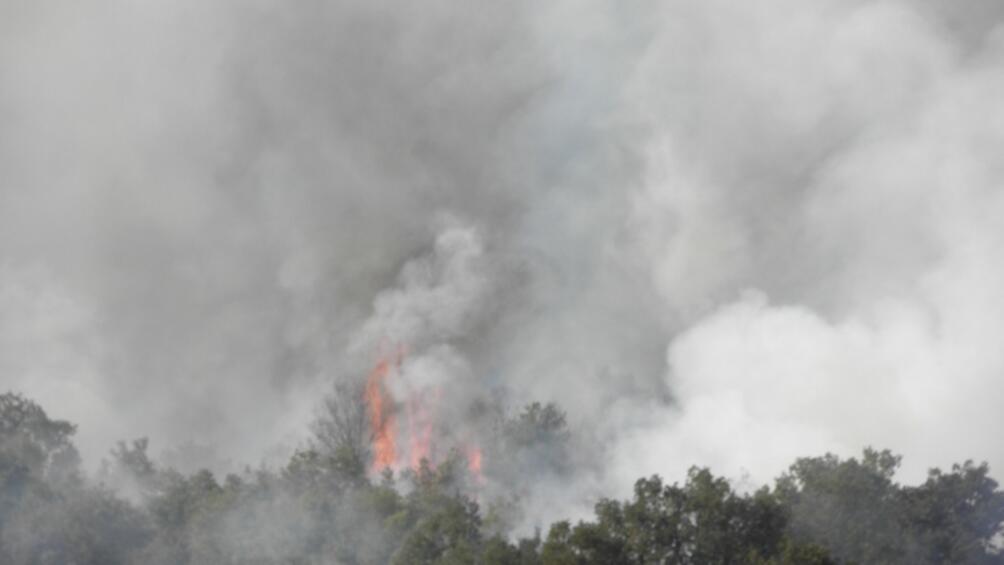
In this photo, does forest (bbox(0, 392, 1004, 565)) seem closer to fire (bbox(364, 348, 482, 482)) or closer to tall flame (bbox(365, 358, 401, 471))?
fire (bbox(364, 348, 482, 482))

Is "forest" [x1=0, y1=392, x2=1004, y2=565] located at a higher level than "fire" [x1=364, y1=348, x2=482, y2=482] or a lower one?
lower

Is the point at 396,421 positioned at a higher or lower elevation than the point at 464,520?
higher

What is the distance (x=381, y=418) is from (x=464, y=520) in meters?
65.2

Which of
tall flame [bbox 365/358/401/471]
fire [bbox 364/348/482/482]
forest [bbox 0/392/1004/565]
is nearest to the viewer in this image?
forest [bbox 0/392/1004/565]

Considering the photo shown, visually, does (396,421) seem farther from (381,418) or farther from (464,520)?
(464,520)

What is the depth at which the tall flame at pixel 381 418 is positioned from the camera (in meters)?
109

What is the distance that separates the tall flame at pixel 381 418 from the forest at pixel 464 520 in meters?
31.2

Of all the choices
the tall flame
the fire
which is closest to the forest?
the fire

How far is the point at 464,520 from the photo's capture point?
4941 centimetres

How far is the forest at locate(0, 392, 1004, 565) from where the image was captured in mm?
41281

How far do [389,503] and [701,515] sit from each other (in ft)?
65.7

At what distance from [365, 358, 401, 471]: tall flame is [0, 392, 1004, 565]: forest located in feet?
102

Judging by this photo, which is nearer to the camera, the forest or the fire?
the forest

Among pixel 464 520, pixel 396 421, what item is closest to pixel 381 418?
pixel 396 421
